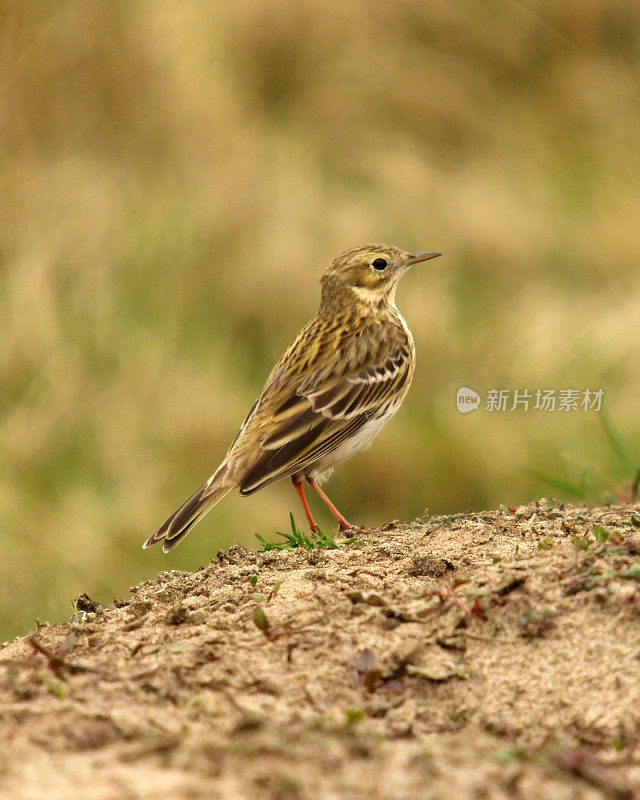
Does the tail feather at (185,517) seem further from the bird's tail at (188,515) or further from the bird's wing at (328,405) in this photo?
the bird's wing at (328,405)

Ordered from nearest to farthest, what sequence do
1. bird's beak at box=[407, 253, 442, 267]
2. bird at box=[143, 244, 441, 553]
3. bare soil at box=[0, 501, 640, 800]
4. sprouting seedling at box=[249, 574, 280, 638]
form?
bare soil at box=[0, 501, 640, 800]
sprouting seedling at box=[249, 574, 280, 638]
bird at box=[143, 244, 441, 553]
bird's beak at box=[407, 253, 442, 267]

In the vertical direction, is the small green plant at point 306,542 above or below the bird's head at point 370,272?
below

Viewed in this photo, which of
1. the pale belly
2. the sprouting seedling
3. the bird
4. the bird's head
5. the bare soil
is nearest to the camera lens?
the bare soil

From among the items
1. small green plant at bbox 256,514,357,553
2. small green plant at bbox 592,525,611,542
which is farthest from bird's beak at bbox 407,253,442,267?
small green plant at bbox 592,525,611,542

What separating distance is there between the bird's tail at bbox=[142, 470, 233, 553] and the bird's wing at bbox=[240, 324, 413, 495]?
0.17m

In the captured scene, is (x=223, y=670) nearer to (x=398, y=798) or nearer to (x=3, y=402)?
(x=398, y=798)

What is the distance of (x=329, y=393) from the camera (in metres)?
6.30

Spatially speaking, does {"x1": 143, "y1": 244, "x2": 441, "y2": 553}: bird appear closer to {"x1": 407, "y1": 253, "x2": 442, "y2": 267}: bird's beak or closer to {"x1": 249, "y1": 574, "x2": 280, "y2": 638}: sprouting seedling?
{"x1": 407, "y1": 253, "x2": 442, "y2": 267}: bird's beak

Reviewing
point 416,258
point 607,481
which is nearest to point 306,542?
point 607,481

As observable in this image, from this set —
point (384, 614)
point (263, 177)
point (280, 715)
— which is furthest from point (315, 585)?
point (263, 177)

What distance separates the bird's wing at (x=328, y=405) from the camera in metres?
5.92

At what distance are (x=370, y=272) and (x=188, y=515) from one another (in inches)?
90.9

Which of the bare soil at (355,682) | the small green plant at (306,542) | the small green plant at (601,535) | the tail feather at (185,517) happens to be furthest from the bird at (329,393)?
the small green plant at (601,535)

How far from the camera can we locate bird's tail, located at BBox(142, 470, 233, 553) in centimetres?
551
